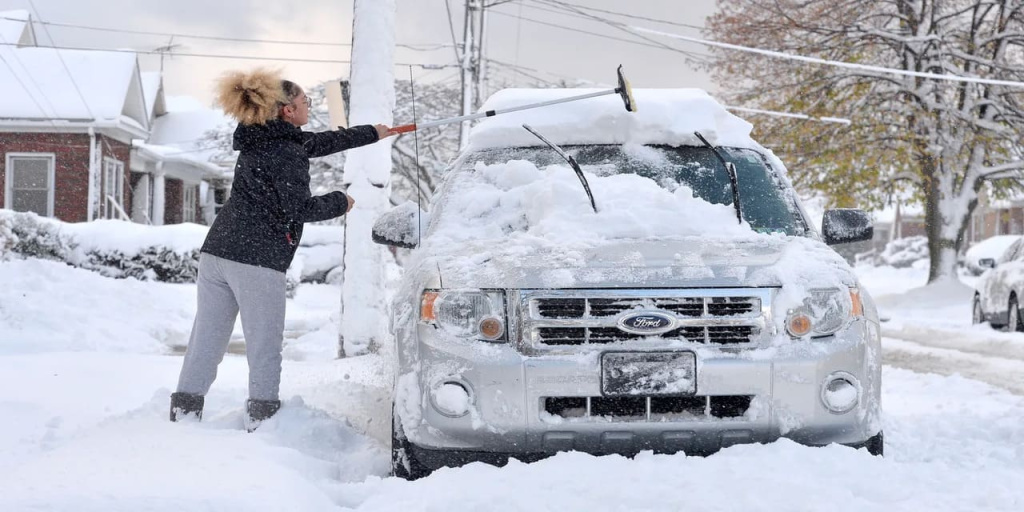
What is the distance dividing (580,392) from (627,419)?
206 mm

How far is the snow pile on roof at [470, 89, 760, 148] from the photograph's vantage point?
17.2 ft

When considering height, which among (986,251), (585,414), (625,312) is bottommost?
(585,414)

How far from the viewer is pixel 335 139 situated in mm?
5176

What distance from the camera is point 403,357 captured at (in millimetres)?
3879

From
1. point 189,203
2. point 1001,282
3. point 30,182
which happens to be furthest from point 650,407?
point 189,203

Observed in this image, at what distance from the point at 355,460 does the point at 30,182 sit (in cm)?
2338

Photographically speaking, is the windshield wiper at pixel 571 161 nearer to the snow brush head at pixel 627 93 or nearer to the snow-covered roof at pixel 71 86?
the snow brush head at pixel 627 93

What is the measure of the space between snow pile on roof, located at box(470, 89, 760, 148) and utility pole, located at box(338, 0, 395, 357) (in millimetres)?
3840

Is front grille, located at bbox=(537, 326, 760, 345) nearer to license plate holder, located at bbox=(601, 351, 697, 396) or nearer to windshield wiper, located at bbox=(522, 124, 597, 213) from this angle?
license plate holder, located at bbox=(601, 351, 697, 396)

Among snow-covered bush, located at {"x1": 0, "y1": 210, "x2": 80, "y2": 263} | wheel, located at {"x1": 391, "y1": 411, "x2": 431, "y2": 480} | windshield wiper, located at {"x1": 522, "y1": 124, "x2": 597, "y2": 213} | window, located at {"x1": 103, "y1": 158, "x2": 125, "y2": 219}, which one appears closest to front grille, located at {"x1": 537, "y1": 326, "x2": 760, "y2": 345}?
wheel, located at {"x1": 391, "y1": 411, "x2": 431, "y2": 480}

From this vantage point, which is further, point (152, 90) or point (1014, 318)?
point (152, 90)

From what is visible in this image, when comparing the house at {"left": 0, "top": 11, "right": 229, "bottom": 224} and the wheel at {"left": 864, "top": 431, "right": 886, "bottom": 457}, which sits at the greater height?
the house at {"left": 0, "top": 11, "right": 229, "bottom": 224}

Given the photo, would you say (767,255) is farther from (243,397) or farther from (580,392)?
(243,397)

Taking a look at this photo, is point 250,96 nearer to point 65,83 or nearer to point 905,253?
point 65,83
